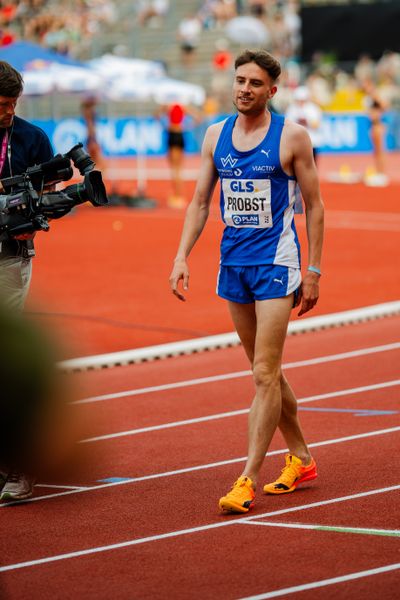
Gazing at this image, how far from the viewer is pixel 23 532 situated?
19.9 ft

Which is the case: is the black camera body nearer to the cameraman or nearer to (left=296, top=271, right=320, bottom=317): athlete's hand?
the cameraman

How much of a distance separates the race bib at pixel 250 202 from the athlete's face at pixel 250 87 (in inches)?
14.3

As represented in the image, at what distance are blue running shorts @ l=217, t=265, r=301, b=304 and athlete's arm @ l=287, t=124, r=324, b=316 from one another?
8 cm

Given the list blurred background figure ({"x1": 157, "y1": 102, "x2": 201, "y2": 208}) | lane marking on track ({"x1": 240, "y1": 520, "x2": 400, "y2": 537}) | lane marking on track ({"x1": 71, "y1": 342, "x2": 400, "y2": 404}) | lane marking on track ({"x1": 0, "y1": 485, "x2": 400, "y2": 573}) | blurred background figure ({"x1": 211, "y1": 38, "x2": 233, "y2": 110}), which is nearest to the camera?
lane marking on track ({"x1": 0, "y1": 485, "x2": 400, "y2": 573})

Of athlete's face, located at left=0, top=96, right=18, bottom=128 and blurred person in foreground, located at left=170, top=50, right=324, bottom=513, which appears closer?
blurred person in foreground, located at left=170, top=50, right=324, bottom=513

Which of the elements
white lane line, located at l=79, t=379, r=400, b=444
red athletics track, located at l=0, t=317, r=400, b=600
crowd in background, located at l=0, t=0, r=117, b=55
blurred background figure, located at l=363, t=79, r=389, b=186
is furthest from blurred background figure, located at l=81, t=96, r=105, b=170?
white lane line, located at l=79, t=379, r=400, b=444

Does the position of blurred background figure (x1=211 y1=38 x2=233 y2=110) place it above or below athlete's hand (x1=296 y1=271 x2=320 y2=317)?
below

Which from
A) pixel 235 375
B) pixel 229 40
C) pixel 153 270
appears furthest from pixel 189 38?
pixel 235 375

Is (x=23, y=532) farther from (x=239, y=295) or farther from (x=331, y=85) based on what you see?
(x=331, y=85)

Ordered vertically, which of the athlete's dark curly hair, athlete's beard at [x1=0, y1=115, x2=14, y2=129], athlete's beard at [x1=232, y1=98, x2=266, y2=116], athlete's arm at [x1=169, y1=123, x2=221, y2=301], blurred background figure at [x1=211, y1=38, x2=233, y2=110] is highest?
the athlete's dark curly hair

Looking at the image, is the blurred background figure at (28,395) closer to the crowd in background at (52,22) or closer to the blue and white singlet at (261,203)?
the blue and white singlet at (261,203)

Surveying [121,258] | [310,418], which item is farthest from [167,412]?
[121,258]

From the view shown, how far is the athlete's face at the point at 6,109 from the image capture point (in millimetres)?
6616

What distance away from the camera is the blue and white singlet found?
253 inches
